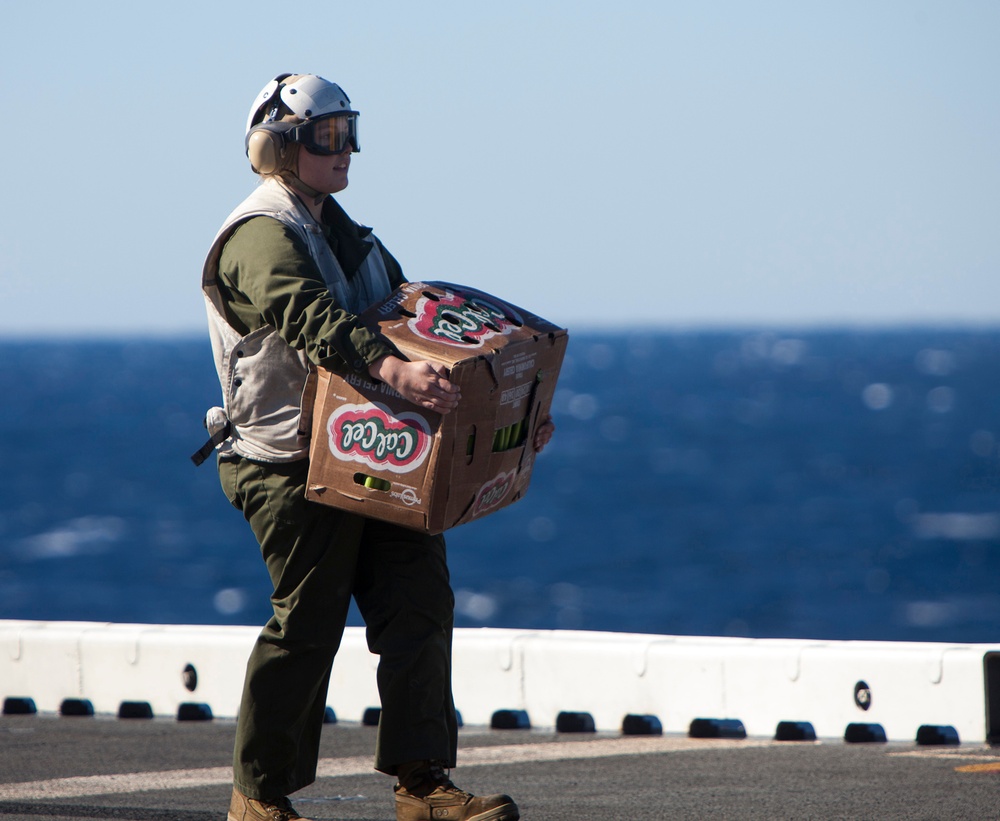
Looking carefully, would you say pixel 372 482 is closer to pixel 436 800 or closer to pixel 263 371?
pixel 263 371

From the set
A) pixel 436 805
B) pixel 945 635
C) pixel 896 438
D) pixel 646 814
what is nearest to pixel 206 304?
pixel 436 805

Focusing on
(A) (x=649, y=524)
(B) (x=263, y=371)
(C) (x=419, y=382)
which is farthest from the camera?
(A) (x=649, y=524)

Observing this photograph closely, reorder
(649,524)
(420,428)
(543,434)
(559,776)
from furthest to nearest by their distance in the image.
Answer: (649,524) → (559,776) → (543,434) → (420,428)

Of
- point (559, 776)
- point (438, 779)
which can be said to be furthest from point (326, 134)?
point (559, 776)

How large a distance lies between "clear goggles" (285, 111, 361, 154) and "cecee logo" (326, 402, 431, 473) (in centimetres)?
76

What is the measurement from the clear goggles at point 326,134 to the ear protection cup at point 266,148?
4 cm

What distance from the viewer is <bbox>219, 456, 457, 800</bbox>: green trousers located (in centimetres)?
476

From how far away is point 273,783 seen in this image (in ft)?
15.7

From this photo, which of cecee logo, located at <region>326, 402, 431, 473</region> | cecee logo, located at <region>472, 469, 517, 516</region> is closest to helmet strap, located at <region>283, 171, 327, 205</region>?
cecee logo, located at <region>326, 402, 431, 473</region>

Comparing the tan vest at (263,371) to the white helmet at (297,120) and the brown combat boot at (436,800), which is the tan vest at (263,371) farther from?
the brown combat boot at (436,800)

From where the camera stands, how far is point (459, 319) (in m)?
4.84

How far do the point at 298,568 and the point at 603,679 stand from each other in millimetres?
→ 3096

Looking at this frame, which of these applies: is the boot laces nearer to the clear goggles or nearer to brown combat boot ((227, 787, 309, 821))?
brown combat boot ((227, 787, 309, 821))

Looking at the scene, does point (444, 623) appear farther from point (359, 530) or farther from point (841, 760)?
point (841, 760)
